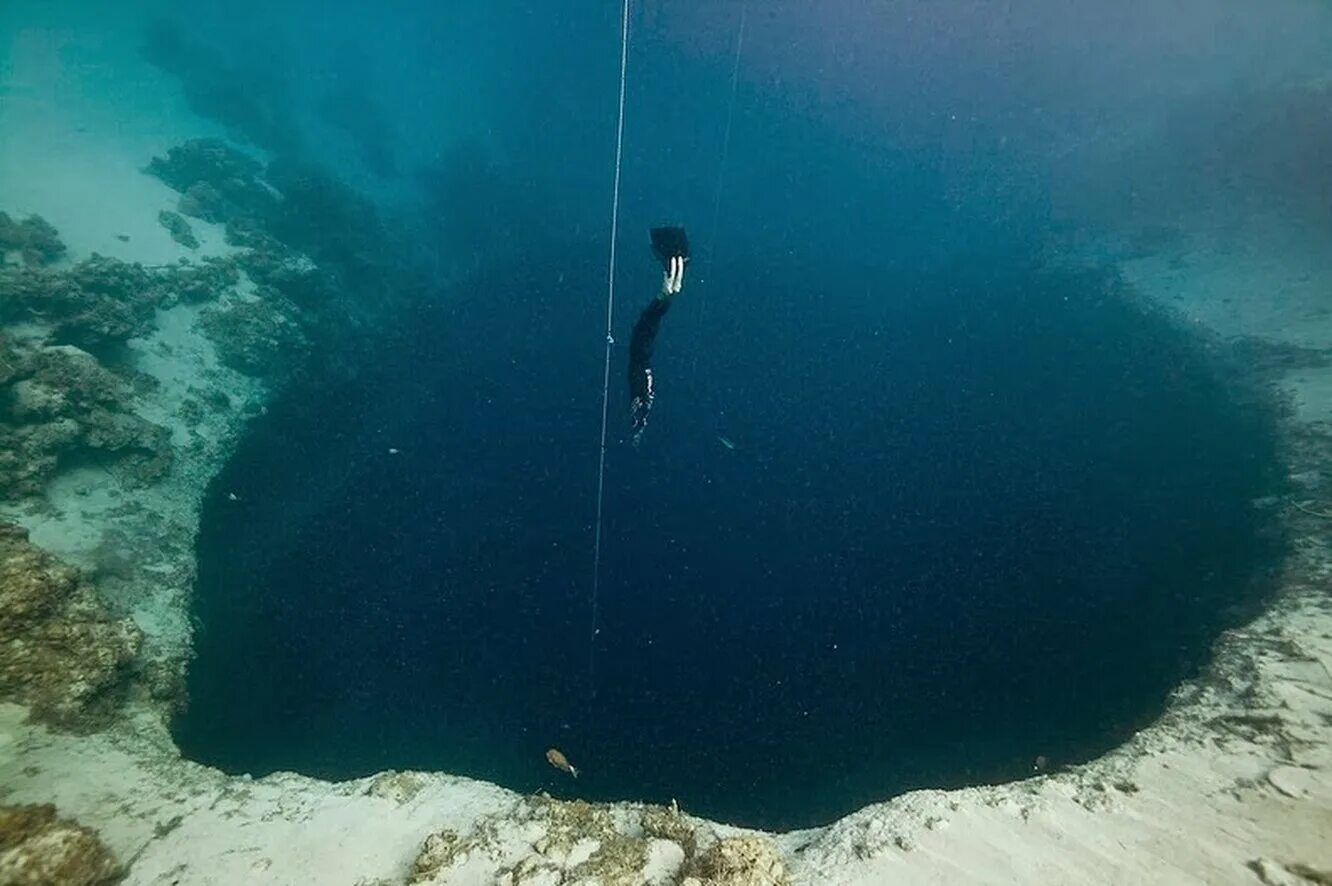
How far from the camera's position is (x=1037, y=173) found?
30.2 metres

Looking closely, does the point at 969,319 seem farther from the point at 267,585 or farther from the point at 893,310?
the point at 267,585

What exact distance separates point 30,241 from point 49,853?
14936 millimetres

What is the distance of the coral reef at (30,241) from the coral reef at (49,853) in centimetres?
1372

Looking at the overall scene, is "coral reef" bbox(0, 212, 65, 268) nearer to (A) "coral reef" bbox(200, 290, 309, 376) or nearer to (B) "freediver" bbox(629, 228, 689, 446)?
(A) "coral reef" bbox(200, 290, 309, 376)

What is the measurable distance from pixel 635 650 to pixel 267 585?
17.0ft

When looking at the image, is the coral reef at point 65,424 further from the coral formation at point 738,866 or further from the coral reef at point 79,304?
the coral formation at point 738,866

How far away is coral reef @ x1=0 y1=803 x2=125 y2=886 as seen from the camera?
3701mm

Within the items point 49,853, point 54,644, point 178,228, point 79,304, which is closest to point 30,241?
point 178,228

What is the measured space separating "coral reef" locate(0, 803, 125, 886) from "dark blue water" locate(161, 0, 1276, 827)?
1.89 meters

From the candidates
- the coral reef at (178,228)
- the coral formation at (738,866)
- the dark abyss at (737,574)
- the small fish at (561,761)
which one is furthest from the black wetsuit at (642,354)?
the coral reef at (178,228)

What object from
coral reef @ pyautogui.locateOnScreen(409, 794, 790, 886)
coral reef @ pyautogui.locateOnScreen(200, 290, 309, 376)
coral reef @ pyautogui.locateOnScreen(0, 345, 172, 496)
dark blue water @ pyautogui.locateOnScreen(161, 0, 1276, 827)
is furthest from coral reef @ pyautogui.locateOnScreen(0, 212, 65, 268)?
coral reef @ pyautogui.locateOnScreen(409, 794, 790, 886)

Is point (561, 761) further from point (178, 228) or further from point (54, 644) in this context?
point (178, 228)

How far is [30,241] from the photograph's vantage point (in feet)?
41.9

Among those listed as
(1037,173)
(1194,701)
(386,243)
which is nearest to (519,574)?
(1194,701)
